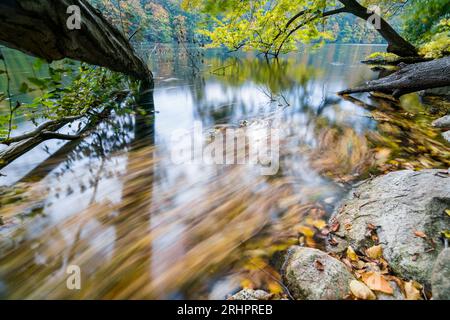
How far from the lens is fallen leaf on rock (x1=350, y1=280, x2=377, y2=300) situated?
1401 millimetres

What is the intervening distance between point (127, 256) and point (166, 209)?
662 millimetres

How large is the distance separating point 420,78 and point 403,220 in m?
5.03

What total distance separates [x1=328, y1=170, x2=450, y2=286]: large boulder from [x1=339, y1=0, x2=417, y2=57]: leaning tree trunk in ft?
28.2

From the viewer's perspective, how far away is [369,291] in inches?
56.2

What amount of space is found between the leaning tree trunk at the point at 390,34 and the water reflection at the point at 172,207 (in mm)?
5438

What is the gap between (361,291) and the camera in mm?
1423

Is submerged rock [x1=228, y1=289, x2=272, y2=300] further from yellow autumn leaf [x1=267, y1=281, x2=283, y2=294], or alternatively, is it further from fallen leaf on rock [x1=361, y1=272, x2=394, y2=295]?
fallen leaf on rock [x1=361, y1=272, x2=394, y2=295]

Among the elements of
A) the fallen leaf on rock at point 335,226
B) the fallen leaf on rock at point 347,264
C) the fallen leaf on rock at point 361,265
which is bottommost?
the fallen leaf on rock at point 347,264

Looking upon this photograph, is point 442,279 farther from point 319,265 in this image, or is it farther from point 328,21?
point 328,21

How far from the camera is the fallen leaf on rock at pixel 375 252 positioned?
1.71 meters

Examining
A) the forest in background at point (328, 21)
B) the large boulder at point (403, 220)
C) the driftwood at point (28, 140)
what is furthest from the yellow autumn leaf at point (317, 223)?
the driftwood at point (28, 140)

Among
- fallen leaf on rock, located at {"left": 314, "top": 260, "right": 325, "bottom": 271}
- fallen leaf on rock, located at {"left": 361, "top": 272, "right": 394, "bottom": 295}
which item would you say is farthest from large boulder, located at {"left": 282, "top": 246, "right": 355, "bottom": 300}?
fallen leaf on rock, located at {"left": 361, "top": 272, "right": 394, "bottom": 295}

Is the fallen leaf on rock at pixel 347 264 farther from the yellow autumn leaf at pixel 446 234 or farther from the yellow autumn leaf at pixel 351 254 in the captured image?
the yellow autumn leaf at pixel 446 234

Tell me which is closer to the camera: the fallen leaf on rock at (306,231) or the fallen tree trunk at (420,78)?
the fallen leaf on rock at (306,231)
